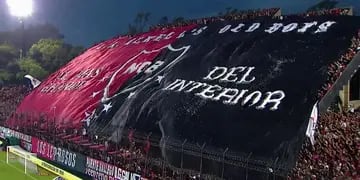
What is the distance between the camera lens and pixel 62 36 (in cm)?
11925

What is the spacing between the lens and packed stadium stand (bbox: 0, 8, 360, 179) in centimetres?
1616

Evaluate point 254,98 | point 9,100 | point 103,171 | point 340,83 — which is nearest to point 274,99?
point 254,98

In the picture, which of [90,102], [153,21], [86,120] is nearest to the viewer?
[86,120]

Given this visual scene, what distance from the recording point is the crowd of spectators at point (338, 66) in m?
18.4

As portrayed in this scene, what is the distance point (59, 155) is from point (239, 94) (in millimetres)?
10352

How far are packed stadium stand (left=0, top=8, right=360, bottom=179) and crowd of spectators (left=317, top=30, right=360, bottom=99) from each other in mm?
38

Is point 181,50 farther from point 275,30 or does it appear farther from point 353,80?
point 353,80

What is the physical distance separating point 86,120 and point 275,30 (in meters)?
11.0

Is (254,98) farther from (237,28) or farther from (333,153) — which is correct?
(237,28)

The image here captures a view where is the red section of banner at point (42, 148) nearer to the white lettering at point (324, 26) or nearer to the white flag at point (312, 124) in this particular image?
the white lettering at point (324, 26)

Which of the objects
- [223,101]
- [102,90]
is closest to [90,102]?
[102,90]

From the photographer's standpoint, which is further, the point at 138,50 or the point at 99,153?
the point at 138,50

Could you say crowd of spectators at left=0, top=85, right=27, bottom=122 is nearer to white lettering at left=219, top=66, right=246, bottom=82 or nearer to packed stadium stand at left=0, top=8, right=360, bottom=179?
packed stadium stand at left=0, top=8, right=360, bottom=179

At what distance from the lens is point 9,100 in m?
45.9
